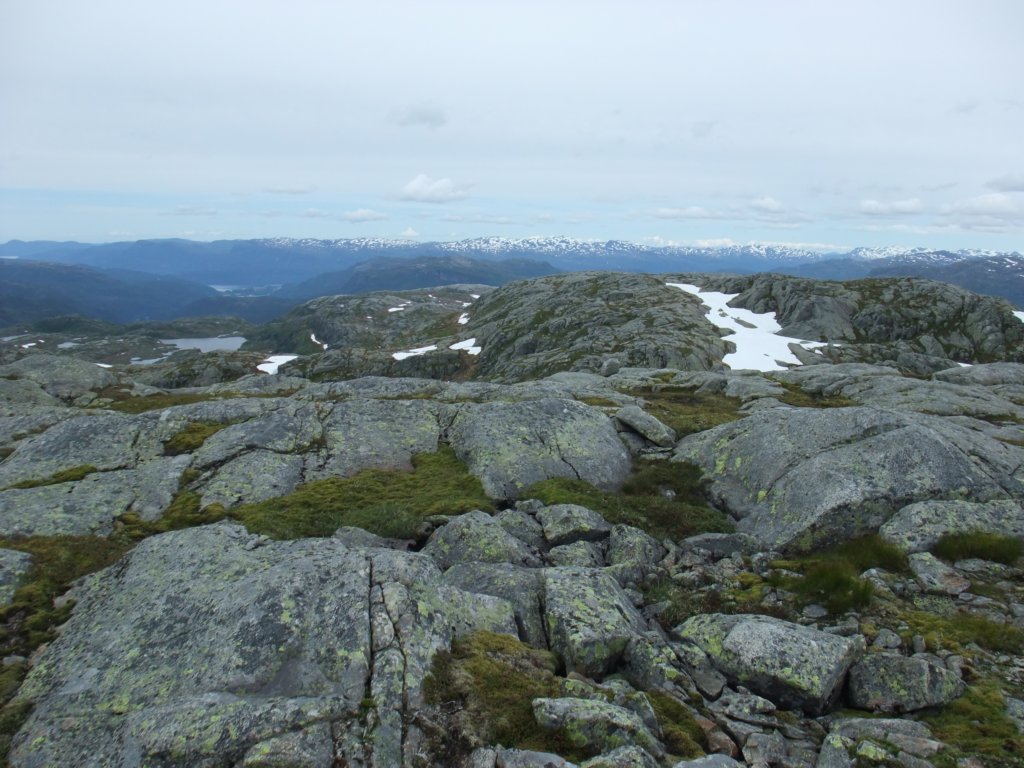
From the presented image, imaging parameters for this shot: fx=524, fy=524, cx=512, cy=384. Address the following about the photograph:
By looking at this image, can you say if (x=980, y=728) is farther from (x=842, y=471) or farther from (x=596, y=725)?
(x=842, y=471)

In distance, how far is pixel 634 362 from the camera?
11994 cm

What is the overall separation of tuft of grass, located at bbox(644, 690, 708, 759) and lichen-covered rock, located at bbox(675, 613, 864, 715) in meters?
2.03

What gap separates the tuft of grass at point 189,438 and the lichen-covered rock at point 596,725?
2412cm

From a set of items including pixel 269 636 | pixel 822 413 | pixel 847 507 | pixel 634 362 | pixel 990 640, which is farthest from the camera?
pixel 634 362

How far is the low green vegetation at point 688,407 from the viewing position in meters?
32.9

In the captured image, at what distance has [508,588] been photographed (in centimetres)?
1477

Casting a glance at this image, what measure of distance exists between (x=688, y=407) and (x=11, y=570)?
131 feet

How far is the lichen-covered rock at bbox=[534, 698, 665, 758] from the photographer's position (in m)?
9.81

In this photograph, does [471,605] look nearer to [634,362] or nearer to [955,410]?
[955,410]

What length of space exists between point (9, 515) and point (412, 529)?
15.4 m

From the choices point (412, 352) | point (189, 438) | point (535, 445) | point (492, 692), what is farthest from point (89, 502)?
point (412, 352)

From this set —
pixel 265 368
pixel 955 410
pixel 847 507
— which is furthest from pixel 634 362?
pixel 265 368

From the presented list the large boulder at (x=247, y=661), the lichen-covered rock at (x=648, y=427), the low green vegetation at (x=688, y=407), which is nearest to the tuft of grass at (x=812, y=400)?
the low green vegetation at (x=688, y=407)

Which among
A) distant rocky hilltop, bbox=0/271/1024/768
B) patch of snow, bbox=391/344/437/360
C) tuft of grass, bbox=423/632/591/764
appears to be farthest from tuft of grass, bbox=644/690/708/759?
patch of snow, bbox=391/344/437/360
